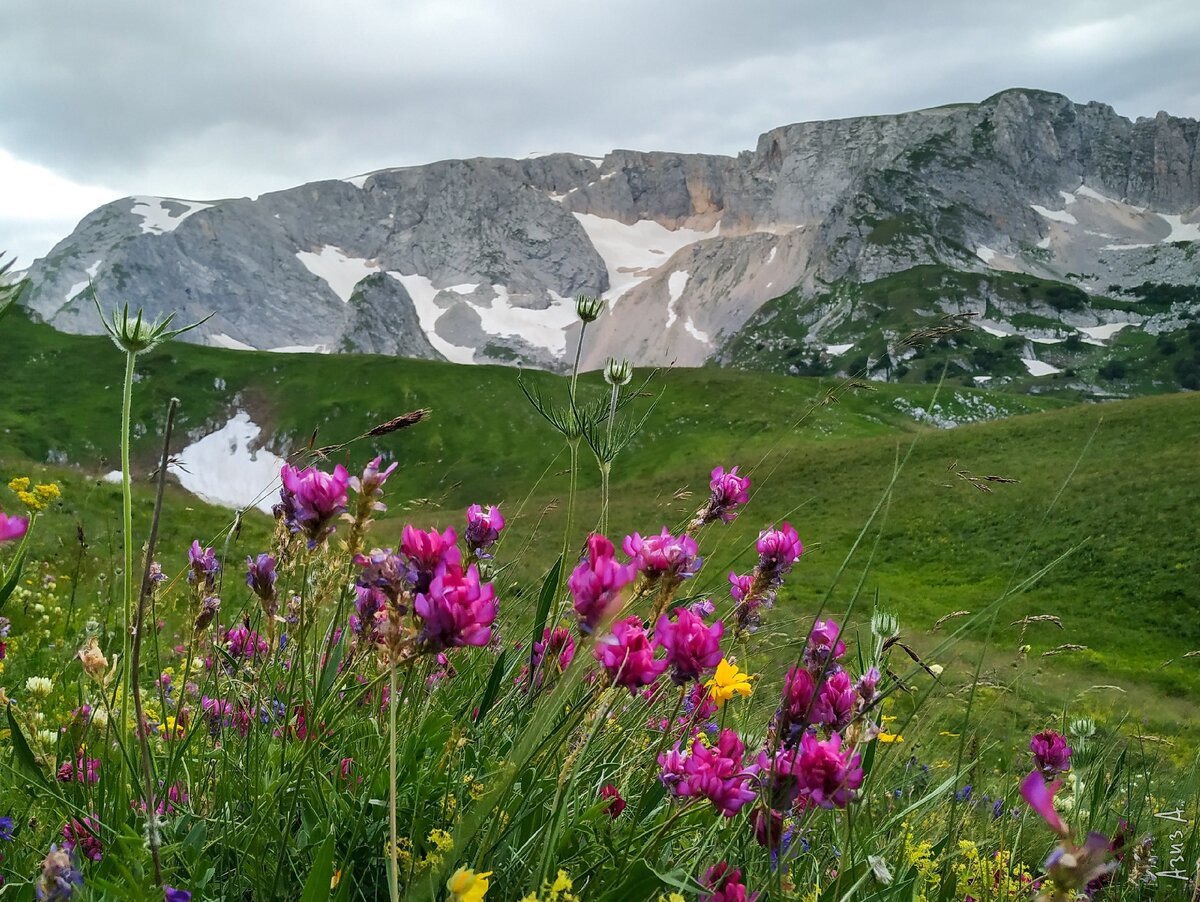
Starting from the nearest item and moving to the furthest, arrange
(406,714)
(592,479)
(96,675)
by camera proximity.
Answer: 1. (96,675)
2. (406,714)
3. (592,479)

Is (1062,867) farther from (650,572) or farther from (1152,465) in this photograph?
(1152,465)

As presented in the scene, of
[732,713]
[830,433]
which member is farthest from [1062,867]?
[830,433]

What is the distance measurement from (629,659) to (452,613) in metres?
0.48

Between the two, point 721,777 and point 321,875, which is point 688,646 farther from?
point 321,875

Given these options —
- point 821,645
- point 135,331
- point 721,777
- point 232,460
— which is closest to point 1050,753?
point 821,645

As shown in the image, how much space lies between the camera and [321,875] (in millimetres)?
1429

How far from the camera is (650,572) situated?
1.98 m

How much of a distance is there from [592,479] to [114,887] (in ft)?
166

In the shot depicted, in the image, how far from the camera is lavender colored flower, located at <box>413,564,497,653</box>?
1.43 metres

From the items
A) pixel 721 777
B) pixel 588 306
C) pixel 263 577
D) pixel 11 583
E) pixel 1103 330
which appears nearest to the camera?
pixel 721 777

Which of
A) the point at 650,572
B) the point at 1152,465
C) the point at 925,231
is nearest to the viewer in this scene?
the point at 650,572

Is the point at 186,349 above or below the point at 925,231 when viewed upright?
below

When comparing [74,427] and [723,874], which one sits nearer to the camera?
[723,874]

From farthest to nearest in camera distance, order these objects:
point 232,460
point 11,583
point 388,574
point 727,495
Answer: point 232,460 < point 727,495 < point 11,583 < point 388,574
